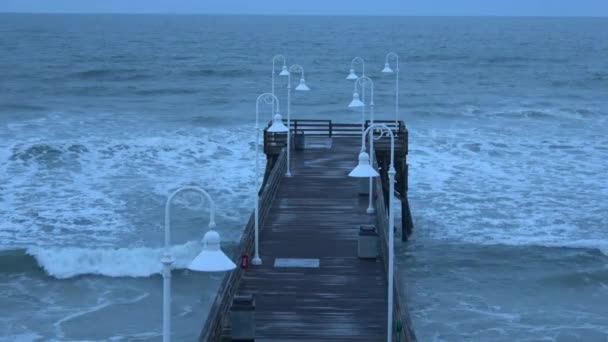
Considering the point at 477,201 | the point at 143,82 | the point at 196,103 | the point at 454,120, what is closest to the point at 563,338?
the point at 477,201

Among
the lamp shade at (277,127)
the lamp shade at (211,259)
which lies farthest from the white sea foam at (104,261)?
the lamp shade at (211,259)

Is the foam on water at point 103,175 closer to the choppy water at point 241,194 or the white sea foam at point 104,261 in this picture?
the choppy water at point 241,194

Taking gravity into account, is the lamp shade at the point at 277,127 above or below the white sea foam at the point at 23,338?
above

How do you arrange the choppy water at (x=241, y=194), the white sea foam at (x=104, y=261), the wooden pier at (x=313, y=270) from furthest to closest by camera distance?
the white sea foam at (x=104, y=261) < the choppy water at (x=241, y=194) < the wooden pier at (x=313, y=270)

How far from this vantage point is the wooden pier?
46.8ft

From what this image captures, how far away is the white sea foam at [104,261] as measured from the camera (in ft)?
78.0

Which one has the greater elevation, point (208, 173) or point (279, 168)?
point (279, 168)

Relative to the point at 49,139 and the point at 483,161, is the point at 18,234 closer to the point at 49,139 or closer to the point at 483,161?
the point at 49,139

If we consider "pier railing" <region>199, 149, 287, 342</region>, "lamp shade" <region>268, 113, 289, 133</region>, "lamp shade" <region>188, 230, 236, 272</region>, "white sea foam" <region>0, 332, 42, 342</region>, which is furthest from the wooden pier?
"white sea foam" <region>0, 332, 42, 342</region>

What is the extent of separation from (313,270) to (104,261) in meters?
8.95

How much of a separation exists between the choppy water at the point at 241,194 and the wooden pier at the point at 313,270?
103 inches

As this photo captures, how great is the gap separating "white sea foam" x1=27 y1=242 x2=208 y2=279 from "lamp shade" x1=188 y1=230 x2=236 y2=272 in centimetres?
1422

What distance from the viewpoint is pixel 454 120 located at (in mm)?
53781

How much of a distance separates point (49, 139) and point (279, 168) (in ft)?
72.4
